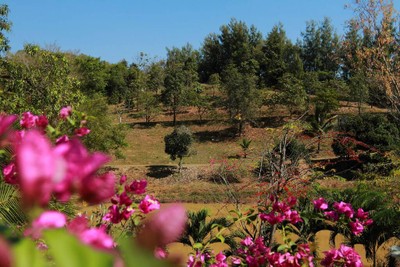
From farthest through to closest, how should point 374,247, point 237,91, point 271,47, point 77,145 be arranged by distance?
point 271,47 < point 237,91 < point 374,247 < point 77,145

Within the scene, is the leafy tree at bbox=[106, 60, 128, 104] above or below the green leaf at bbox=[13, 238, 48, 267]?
above

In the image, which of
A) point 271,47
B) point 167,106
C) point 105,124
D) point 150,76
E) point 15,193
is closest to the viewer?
point 15,193

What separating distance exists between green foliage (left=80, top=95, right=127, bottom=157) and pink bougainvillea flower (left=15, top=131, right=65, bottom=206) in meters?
12.7

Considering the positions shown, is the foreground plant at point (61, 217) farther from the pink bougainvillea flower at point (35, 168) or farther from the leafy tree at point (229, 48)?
the leafy tree at point (229, 48)

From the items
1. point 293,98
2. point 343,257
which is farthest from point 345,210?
point 293,98

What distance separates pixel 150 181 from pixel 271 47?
19.8 m

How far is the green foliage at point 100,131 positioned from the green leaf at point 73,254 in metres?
12.8

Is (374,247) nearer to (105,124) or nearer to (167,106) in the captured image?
(105,124)

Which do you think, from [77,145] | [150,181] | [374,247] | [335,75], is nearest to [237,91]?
[150,181]

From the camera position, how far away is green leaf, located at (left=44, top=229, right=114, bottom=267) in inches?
11.4

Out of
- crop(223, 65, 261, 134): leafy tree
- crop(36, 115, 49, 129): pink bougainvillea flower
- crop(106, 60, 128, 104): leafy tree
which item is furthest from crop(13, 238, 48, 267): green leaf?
crop(106, 60, 128, 104): leafy tree

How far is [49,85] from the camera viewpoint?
414 inches

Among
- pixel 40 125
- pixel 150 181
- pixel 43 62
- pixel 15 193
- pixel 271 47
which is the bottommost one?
pixel 150 181

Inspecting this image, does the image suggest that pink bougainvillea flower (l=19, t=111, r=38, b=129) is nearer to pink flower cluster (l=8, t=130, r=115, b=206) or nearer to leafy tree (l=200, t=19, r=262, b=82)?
pink flower cluster (l=8, t=130, r=115, b=206)
